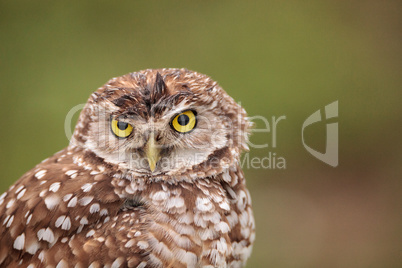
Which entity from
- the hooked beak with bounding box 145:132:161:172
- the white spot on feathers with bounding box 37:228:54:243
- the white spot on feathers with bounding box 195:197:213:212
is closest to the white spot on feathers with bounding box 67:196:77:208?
the white spot on feathers with bounding box 37:228:54:243

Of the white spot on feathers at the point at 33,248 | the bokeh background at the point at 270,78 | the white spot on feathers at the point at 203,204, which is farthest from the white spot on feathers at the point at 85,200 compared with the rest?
the bokeh background at the point at 270,78

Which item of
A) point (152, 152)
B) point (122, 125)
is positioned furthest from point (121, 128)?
point (152, 152)

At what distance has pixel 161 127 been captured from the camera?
1.87m

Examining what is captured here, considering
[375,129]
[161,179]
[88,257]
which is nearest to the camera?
[88,257]

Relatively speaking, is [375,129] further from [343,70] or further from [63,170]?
[63,170]

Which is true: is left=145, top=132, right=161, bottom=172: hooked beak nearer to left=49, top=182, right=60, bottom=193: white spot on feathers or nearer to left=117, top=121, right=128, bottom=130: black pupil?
left=117, top=121, right=128, bottom=130: black pupil

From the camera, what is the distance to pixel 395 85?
5.10 meters

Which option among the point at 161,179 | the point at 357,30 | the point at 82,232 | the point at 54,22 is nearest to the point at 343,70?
the point at 357,30

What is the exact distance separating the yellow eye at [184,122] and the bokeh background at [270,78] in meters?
2.71

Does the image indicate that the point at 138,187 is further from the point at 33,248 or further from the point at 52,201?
the point at 33,248

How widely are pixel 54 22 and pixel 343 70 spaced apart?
3107mm

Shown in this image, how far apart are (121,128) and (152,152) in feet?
0.55

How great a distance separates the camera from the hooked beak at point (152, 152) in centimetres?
185

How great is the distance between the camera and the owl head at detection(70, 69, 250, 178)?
1.85 m
